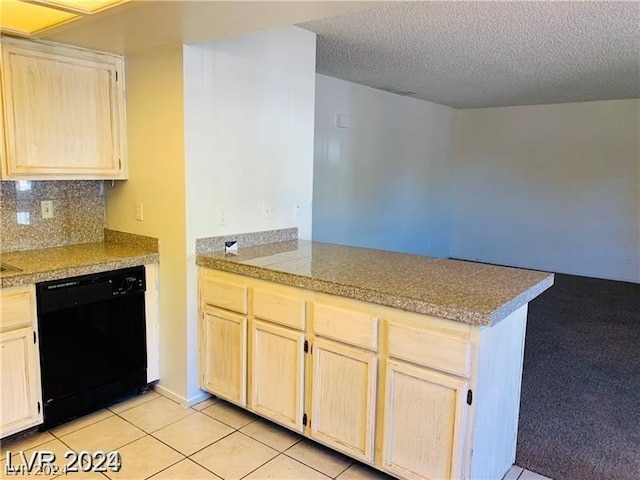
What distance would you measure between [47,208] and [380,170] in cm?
371

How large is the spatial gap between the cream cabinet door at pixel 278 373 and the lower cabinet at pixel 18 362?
1065mm

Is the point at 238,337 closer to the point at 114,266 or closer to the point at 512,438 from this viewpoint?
the point at 114,266

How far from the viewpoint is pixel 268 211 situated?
3.07 m

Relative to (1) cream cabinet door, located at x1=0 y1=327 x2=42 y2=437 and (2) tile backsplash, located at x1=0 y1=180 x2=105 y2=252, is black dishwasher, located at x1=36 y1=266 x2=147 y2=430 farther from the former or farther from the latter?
(2) tile backsplash, located at x1=0 y1=180 x2=105 y2=252


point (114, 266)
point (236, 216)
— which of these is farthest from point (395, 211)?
point (114, 266)

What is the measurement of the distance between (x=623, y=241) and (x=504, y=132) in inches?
85.1

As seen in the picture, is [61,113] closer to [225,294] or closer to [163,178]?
[163,178]

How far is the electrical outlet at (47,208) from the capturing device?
2.88 m

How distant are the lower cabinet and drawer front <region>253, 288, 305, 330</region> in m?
1.08

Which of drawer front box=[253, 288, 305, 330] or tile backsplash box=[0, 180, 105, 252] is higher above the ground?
tile backsplash box=[0, 180, 105, 252]

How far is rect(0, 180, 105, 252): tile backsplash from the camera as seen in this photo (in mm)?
2740

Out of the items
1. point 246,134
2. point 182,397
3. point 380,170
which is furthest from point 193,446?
point 380,170

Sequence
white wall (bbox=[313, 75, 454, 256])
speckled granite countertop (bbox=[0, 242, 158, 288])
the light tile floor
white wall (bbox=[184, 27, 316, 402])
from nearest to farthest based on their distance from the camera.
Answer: the light tile floor → speckled granite countertop (bbox=[0, 242, 158, 288]) → white wall (bbox=[184, 27, 316, 402]) → white wall (bbox=[313, 75, 454, 256])

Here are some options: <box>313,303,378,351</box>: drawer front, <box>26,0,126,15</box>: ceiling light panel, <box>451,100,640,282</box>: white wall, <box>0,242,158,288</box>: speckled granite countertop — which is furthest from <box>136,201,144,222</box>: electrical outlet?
<box>451,100,640,282</box>: white wall
